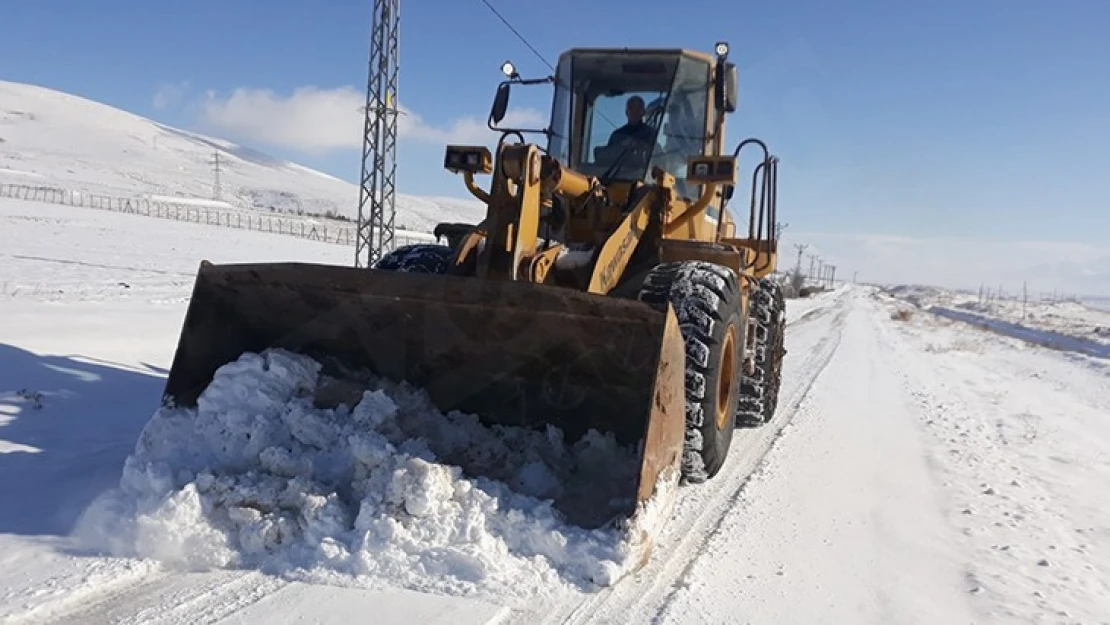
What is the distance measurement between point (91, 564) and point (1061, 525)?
17.3 feet

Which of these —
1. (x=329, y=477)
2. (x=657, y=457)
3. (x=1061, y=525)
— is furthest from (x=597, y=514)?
(x=1061, y=525)

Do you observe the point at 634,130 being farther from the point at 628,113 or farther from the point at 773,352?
the point at 773,352

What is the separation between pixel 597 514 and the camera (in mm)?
3826

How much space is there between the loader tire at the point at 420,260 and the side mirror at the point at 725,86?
98.4 inches

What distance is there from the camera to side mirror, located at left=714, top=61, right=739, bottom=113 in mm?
A: 6324

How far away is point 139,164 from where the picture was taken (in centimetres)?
9300

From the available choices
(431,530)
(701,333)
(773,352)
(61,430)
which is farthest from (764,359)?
(61,430)

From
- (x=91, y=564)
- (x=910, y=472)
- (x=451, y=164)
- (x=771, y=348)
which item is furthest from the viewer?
(x=771, y=348)

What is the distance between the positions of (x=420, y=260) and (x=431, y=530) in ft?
8.82

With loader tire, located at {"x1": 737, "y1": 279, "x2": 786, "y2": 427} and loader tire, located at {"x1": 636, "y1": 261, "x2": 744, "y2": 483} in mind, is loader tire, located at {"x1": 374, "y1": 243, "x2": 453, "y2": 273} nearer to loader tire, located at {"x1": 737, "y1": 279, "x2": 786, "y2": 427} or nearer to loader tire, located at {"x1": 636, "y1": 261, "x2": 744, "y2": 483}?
loader tire, located at {"x1": 636, "y1": 261, "x2": 744, "y2": 483}

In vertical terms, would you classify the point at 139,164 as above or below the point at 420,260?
above

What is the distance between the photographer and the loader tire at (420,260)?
570 cm

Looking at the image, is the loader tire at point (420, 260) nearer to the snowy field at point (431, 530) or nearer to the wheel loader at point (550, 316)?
the wheel loader at point (550, 316)

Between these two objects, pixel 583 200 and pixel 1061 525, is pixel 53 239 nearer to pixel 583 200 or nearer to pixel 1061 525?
pixel 583 200
